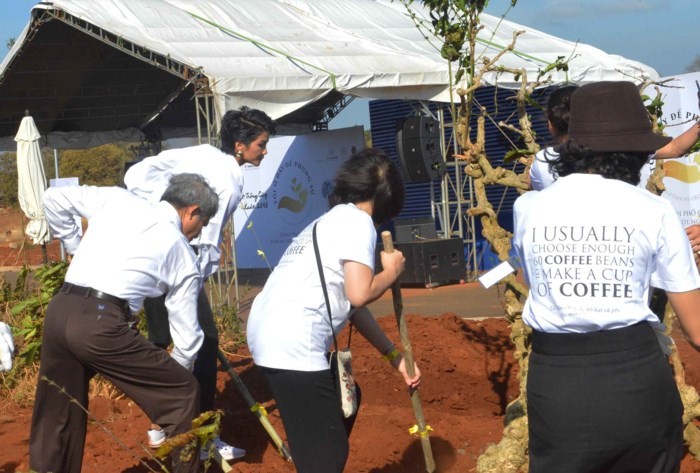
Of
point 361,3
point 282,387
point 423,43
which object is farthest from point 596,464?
point 361,3

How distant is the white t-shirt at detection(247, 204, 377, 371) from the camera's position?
12.1 ft

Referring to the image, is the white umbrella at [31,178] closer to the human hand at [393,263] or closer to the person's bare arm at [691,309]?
the human hand at [393,263]

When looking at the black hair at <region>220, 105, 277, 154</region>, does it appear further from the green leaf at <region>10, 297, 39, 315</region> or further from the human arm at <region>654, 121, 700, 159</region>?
the green leaf at <region>10, 297, 39, 315</region>

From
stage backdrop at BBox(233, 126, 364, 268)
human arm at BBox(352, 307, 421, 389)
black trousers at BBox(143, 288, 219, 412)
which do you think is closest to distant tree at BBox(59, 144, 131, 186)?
stage backdrop at BBox(233, 126, 364, 268)

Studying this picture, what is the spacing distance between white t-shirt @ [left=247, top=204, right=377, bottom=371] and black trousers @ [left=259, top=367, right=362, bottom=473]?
5 centimetres

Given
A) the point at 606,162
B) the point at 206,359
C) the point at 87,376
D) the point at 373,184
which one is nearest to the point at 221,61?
the point at 206,359

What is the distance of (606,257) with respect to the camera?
2.71 m

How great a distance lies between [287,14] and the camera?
16.5 metres

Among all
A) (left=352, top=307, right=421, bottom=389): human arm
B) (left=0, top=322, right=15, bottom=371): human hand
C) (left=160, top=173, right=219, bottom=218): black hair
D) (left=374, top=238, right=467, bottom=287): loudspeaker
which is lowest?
(left=374, top=238, right=467, bottom=287): loudspeaker

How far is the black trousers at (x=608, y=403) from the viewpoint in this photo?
2709mm

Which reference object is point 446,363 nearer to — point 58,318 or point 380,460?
point 380,460

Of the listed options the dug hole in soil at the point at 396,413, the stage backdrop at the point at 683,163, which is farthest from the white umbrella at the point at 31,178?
the stage backdrop at the point at 683,163

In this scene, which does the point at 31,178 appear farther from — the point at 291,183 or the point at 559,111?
the point at 559,111

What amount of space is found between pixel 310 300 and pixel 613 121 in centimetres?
139
